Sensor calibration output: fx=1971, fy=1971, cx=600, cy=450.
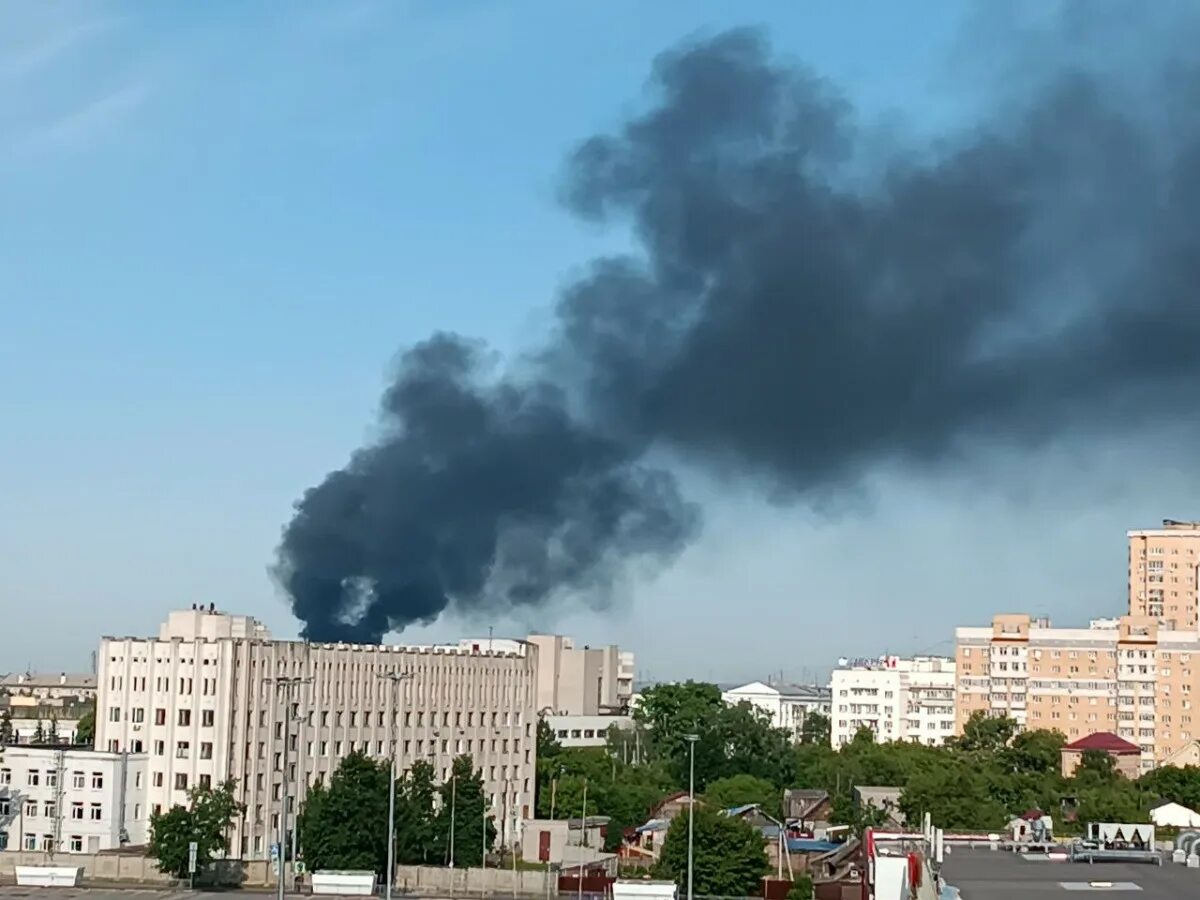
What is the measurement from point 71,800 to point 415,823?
15.4 m

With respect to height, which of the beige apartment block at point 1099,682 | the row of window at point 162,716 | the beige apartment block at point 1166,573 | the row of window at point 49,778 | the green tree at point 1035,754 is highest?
the beige apartment block at point 1166,573

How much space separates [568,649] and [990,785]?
179ft

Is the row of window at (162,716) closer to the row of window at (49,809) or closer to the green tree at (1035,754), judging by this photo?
the row of window at (49,809)

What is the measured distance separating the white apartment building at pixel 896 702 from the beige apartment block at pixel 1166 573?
66.7 feet

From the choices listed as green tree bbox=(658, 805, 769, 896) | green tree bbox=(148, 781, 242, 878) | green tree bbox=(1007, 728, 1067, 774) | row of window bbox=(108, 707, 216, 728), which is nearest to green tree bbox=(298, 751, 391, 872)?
green tree bbox=(148, 781, 242, 878)

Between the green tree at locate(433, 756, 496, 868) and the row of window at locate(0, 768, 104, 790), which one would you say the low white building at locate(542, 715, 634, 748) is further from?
the row of window at locate(0, 768, 104, 790)

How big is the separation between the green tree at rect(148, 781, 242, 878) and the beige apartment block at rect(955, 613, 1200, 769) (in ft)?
316

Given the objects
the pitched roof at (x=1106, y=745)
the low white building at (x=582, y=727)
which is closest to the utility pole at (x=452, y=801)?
the low white building at (x=582, y=727)

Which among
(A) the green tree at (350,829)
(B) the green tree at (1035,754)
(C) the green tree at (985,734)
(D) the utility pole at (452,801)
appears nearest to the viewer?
(A) the green tree at (350,829)

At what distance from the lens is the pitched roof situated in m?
138

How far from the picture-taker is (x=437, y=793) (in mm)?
85062

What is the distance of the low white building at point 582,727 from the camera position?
146500 millimetres

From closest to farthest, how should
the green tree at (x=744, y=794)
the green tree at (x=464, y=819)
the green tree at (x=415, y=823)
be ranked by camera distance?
the green tree at (x=415, y=823), the green tree at (x=464, y=819), the green tree at (x=744, y=794)

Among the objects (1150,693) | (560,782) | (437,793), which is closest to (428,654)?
(437,793)
